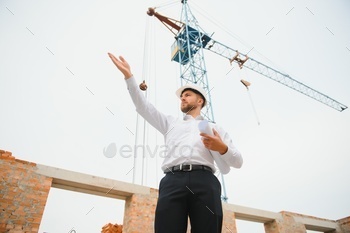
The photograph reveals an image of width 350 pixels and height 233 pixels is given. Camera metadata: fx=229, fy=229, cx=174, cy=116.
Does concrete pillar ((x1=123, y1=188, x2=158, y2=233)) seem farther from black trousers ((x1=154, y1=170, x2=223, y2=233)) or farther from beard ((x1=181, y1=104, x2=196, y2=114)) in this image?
black trousers ((x1=154, y1=170, x2=223, y2=233))

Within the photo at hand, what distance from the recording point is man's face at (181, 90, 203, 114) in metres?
1.78

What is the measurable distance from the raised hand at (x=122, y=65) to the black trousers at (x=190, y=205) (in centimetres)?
72

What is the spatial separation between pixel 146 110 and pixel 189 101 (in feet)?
1.24

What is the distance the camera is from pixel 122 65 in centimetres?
153

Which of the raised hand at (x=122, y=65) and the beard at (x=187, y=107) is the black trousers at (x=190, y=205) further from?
the raised hand at (x=122, y=65)

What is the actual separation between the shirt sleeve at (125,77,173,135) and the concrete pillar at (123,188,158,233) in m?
4.43

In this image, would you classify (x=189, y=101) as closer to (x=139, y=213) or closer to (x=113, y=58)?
(x=113, y=58)

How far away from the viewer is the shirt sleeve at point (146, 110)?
1478 millimetres

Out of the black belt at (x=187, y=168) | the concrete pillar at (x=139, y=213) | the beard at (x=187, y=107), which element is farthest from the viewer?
the concrete pillar at (x=139, y=213)

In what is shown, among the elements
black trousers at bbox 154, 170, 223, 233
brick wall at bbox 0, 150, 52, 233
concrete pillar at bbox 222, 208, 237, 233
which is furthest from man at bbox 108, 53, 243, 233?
concrete pillar at bbox 222, 208, 237, 233

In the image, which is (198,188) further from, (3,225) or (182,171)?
(3,225)

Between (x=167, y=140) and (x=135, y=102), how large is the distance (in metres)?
0.36

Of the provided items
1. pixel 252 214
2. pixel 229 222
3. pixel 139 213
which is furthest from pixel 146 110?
pixel 252 214

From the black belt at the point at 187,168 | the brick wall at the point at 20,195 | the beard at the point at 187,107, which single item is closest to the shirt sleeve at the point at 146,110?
the beard at the point at 187,107
